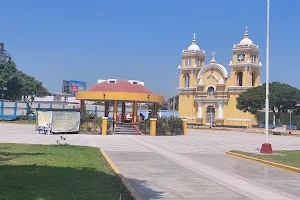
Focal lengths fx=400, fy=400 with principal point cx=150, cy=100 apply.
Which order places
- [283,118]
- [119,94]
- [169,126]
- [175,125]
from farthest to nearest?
[283,118] < [175,125] < [169,126] < [119,94]

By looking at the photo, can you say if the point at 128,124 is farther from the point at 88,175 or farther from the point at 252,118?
the point at 252,118

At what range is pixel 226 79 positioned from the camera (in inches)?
2717

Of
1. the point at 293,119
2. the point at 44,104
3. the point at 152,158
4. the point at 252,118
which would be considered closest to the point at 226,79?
the point at 252,118

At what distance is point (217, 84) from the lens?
228 feet

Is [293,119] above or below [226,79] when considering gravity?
below

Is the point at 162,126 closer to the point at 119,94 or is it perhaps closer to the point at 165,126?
the point at 165,126

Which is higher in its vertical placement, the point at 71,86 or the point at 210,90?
the point at 71,86

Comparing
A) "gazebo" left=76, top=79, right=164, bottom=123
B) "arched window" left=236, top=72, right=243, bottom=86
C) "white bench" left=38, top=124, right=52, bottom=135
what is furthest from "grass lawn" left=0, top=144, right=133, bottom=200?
"arched window" left=236, top=72, right=243, bottom=86

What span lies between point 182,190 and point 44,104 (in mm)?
70605

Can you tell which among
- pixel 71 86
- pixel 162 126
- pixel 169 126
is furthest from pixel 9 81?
pixel 71 86

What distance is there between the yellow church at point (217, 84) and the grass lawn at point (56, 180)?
187 ft

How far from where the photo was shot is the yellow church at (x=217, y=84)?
218 feet

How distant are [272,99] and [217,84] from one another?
10.9 m

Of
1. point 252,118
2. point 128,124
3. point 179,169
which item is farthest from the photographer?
point 252,118
